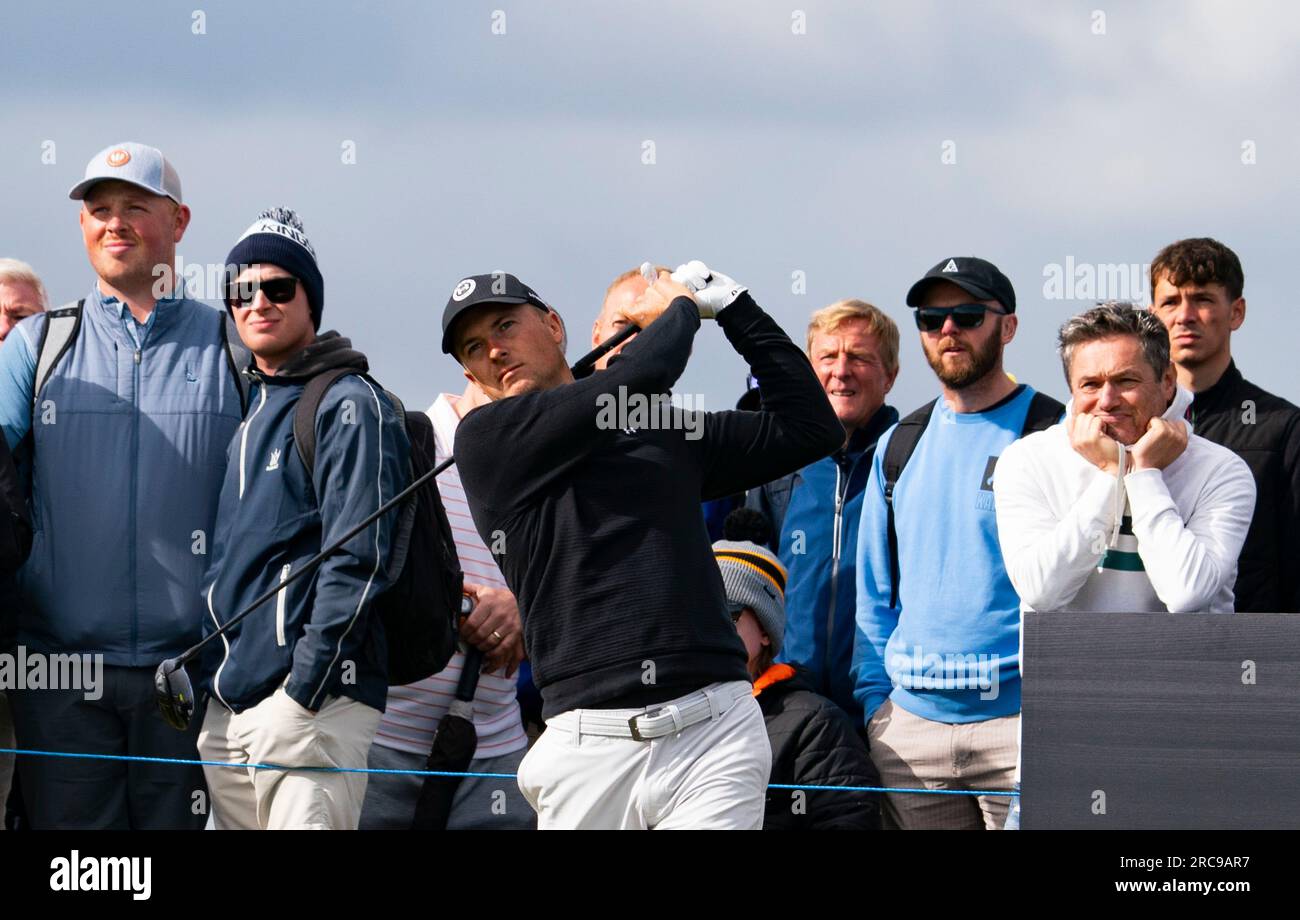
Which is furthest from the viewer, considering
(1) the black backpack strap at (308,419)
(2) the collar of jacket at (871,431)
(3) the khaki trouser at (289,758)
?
(2) the collar of jacket at (871,431)

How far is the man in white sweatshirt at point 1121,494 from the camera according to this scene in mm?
5598

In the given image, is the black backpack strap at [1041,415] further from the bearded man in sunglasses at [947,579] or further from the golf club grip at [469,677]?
the golf club grip at [469,677]

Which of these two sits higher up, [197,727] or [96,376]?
[96,376]

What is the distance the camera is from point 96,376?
21.6 feet

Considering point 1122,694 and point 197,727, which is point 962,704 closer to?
point 1122,694

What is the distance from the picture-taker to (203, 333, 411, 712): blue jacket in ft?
19.5

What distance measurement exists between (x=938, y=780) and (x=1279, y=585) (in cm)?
133

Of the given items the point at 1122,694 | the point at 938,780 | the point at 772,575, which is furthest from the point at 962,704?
the point at 1122,694

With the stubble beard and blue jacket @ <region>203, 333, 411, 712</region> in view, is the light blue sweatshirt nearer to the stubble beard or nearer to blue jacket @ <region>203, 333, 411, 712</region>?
the stubble beard

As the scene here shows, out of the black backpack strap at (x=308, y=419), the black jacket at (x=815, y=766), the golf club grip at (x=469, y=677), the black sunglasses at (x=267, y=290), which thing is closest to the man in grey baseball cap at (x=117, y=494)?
the black sunglasses at (x=267, y=290)

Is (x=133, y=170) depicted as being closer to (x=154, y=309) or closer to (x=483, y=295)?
(x=154, y=309)

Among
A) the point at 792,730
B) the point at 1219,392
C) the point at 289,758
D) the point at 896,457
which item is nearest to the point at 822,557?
the point at 896,457
